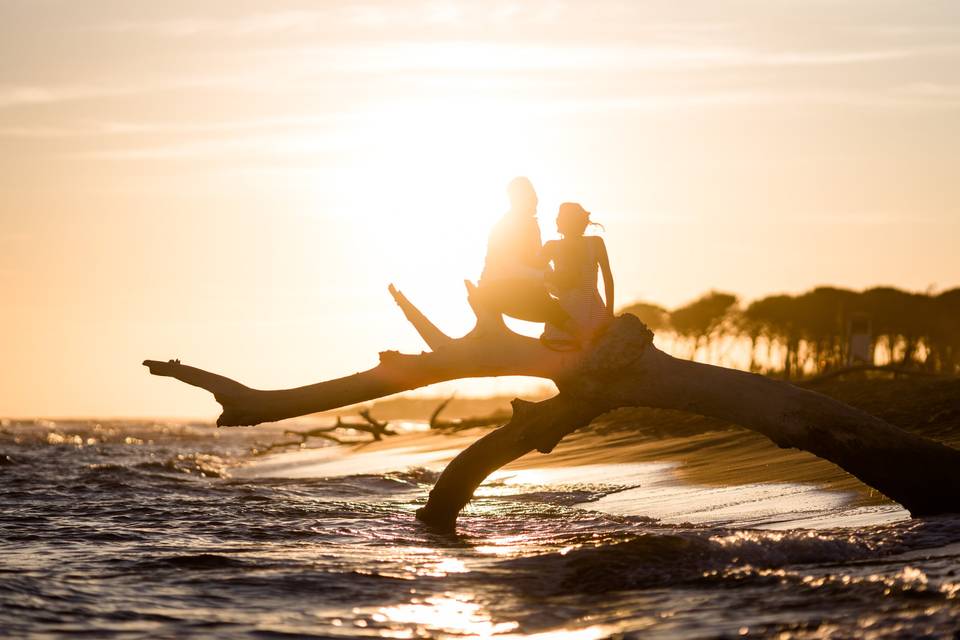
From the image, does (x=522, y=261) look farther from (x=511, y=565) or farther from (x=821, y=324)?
(x=821, y=324)

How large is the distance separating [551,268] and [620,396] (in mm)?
1430

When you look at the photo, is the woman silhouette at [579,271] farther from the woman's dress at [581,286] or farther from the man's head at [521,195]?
the man's head at [521,195]

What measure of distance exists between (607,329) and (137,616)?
518 cm

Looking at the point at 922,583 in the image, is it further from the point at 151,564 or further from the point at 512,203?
the point at 151,564

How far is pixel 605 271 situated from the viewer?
405 inches

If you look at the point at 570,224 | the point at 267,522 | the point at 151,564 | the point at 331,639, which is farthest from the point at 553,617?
the point at 267,522

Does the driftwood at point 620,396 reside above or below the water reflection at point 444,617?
above

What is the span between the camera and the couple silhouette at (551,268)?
33.4 ft

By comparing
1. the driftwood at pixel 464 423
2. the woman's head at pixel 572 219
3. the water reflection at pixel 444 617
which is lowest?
the water reflection at pixel 444 617

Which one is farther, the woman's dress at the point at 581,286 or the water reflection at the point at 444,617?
the woman's dress at the point at 581,286

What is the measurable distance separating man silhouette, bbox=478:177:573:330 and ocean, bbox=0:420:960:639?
2227mm

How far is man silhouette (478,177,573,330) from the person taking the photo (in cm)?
1018

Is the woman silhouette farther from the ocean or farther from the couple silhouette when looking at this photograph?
the ocean

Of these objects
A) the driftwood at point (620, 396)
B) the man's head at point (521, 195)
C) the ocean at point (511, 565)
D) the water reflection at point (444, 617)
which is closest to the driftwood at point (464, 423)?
the ocean at point (511, 565)
